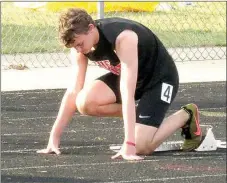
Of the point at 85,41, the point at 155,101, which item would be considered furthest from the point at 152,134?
the point at 85,41

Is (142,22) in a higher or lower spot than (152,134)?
lower

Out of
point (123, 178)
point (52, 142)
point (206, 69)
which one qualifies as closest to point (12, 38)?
point (206, 69)

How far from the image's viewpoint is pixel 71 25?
5.36 m

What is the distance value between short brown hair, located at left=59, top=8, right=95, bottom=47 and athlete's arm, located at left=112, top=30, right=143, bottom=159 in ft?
1.01

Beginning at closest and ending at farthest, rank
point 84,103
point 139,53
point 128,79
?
point 128,79
point 139,53
point 84,103

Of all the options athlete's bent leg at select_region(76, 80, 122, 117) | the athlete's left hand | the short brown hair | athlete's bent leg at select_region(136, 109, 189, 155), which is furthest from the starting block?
the short brown hair

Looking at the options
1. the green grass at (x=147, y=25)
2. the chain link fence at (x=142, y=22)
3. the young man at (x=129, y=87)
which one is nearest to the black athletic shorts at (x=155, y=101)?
the young man at (x=129, y=87)

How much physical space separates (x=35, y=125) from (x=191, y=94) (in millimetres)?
2047

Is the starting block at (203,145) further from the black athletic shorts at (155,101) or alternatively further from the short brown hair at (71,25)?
the short brown hair at (71,25)

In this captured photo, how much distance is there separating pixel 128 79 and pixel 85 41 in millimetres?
389

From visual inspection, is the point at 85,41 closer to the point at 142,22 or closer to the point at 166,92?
the point at 166,92

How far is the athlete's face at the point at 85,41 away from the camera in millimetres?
5410

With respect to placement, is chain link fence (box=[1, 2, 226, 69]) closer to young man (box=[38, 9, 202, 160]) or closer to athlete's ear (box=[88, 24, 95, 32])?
young man (box=[38, 9, 202, 160])

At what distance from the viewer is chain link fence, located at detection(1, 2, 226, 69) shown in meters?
10.4
